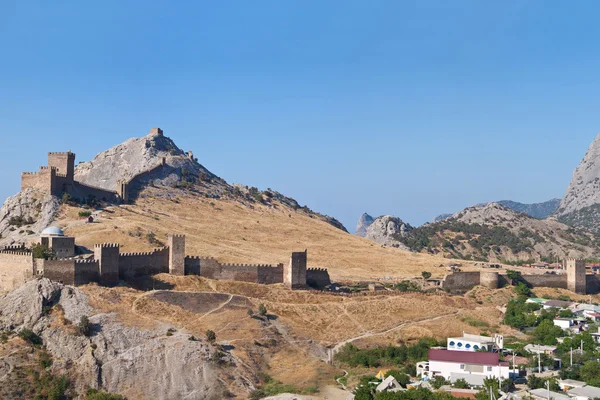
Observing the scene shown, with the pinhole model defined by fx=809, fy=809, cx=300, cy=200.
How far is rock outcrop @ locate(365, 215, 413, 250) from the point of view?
474ft

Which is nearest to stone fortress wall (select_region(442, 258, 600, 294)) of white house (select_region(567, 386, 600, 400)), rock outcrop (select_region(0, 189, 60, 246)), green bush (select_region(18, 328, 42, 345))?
white house (select_region(567, 386, 600, 400))

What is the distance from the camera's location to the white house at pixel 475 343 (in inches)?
2347

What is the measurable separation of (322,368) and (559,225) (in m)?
118

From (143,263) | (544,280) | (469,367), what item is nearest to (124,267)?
(143,263)

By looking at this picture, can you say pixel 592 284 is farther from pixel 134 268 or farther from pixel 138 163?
pixel 138 163

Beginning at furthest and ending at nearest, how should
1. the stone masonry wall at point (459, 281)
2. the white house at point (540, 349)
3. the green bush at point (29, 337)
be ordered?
the stone masonry wall at point (459, 281), the white house at point (540, 349), the green bush at point (29, 337)

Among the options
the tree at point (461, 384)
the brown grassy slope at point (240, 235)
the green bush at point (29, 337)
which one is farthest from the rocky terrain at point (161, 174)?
the tree at point (461, 384)

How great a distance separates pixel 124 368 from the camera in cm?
5300

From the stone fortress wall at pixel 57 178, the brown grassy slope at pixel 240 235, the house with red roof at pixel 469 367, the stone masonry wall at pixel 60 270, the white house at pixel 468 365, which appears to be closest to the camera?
the house with red roof at pixel 469 367

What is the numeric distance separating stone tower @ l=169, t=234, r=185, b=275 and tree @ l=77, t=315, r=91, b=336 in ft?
42.4

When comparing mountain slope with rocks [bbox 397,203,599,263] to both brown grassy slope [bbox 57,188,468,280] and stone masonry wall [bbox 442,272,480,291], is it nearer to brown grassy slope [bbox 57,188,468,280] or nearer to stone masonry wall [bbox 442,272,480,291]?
brown grassy slope [bbox 57,188,468,280]

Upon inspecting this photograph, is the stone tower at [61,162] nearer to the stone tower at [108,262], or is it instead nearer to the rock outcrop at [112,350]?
the stone tower at [108,262]

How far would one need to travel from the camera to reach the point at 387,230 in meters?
149

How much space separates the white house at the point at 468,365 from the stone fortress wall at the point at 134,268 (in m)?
19.1
